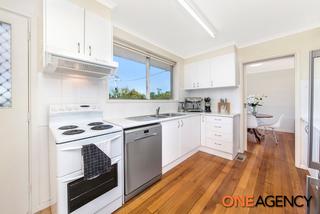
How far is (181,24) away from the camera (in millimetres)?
2211

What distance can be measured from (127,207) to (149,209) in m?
0.25

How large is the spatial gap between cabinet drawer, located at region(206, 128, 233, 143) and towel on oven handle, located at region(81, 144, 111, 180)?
91.8 inches

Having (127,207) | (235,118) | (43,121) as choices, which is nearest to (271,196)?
(235,118)

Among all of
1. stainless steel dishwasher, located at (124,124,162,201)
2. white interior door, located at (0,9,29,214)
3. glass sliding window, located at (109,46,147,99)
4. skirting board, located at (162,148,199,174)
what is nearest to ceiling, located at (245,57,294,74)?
skirting board, located at (162,148,199,174)

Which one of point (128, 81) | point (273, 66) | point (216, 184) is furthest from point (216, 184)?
point (273, 66)

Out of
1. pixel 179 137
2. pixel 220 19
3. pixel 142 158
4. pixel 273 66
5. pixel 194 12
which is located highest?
pixel 273 66

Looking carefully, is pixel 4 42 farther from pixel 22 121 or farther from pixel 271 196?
pixel 271 196

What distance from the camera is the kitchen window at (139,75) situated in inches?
94.2

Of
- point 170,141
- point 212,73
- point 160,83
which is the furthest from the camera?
point 160,83

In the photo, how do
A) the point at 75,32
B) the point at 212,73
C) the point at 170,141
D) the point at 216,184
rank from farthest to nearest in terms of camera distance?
the point at 212,73 → the point at 170,141 → the point at 216,184 → the point at 75,32

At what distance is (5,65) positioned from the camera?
135 cm

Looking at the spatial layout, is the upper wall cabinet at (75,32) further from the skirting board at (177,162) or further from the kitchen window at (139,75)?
the skirting board at (177,162)

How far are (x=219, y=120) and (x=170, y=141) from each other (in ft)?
4.07

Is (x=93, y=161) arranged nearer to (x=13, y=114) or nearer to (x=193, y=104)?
(x=13, y=114)
